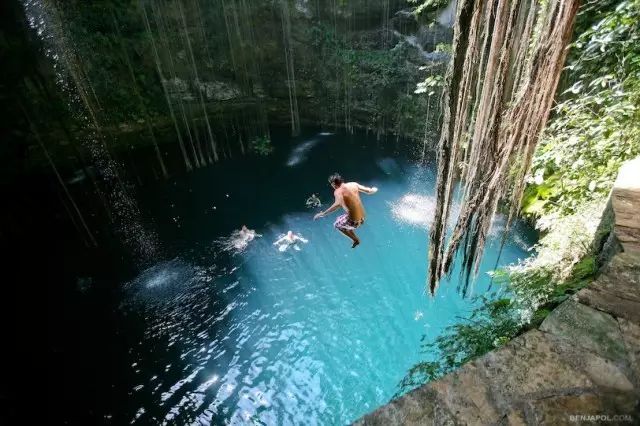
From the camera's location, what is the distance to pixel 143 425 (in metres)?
4.49

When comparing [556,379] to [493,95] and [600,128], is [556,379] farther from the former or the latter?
[600,128]

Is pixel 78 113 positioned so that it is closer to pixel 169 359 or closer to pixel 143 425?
pixel 169 359

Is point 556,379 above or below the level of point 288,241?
above

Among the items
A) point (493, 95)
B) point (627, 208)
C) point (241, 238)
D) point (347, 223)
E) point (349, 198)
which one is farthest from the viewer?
point (241, 238)

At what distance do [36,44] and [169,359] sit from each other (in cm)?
948

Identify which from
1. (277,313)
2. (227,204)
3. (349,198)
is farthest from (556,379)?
(227,204)

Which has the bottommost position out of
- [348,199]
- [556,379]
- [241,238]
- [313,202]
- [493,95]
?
[241,238]

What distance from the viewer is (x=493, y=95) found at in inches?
97.5

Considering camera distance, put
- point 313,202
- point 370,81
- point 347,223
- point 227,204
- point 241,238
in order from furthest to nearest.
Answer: point 370,81
point 227,204
point 313,202
point 241,238
point 347,223

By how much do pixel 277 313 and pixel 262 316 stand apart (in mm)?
270

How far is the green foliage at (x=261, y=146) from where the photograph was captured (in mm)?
12539

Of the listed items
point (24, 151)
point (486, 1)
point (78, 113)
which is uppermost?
point (486, 1)

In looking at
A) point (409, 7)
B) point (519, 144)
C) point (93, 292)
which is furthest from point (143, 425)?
point (409, 7)

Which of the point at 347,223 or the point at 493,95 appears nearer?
the point at 493,95
